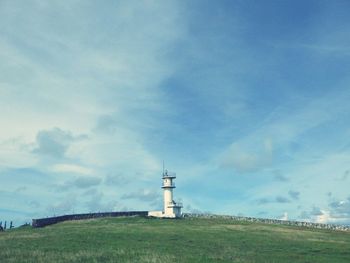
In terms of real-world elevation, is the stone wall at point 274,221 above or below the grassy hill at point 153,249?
above

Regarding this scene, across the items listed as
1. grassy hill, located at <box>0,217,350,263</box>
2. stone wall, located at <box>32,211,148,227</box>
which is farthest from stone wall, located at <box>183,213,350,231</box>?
grassy hill, located at <box>0,217,350,263</box>

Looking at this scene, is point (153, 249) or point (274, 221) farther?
point (274, 221)

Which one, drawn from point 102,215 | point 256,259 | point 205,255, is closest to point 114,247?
point 205,255

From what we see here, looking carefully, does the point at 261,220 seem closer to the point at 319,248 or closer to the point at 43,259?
the point at 319,248

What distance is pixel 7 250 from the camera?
119ft

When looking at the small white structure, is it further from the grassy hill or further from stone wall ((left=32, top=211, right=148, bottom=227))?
the grassy hill

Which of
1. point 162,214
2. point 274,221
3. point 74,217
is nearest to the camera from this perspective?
point 74,217

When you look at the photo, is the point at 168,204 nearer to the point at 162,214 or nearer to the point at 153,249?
the point at 162,214

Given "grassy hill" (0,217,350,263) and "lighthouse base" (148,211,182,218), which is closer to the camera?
"grassy hill" (0,217,350,263)

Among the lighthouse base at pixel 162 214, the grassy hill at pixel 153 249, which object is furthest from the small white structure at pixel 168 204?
the grassy hill at pixel 153 249

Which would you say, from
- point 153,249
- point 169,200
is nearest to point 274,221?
point 169,200

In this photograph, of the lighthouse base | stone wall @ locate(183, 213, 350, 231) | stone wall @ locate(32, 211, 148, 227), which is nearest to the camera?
stone wall @ locate(32, 211, 148, 227)

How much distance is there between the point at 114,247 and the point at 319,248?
66.3 feet

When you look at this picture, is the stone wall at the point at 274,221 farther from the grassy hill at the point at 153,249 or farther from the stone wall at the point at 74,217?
the grassy hill at the point at 153,249
